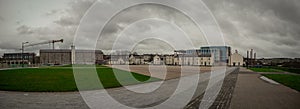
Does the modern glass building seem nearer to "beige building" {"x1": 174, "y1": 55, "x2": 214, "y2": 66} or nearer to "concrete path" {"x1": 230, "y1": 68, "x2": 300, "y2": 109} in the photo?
"beige building" {"x1": 174, "y1": 55, "x2": 214, "y2": 66}

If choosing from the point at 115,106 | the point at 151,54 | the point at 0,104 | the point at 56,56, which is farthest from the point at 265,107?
the point at 151,54

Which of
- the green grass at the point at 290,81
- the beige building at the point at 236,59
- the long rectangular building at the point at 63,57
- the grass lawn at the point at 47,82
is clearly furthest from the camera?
the long rectangular building at the point at 63,57

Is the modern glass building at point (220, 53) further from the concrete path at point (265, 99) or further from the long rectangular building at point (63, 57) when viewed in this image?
the concrete path at point (265, 99)

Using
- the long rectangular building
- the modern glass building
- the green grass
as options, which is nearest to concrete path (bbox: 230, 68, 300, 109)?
the green grass

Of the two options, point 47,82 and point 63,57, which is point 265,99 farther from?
point 63,57

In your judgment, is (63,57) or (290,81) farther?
(63,57)

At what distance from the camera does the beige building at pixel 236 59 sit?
114 meters

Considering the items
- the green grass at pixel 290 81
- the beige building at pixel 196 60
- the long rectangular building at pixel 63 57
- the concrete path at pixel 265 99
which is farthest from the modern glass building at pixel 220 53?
the concrete path at pixel 265 99

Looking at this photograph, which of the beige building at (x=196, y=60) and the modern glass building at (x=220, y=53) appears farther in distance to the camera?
the beige building at (x=196, y=60)

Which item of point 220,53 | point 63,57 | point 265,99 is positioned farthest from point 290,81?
point 63,57

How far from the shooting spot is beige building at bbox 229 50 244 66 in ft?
375

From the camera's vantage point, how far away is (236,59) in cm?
11525

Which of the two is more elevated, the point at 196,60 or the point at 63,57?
the point at 63,57

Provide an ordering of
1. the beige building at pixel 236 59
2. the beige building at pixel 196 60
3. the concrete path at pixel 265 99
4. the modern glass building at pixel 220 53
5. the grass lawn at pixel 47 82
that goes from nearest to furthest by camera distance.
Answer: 1. the concrete path at pixel 265 99
2. the grass lawn at pixel 47 82
3. the beige building at pixel 236 59
4. the modern glass building at pixel 220 53
5. the beige building at pixel 196 60
